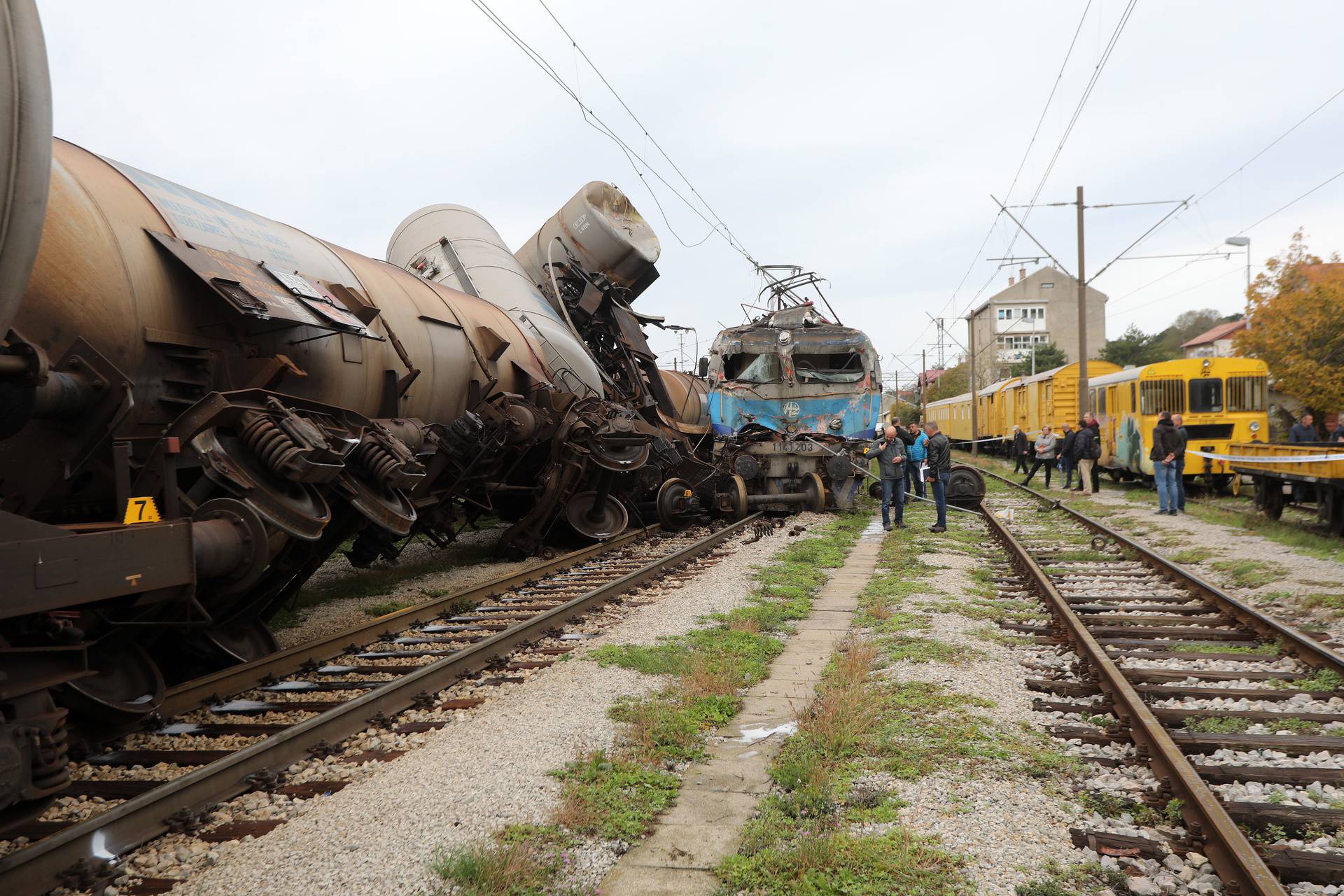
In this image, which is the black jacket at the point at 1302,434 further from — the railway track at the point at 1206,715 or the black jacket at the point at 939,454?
the railway track at the point at 1206,715

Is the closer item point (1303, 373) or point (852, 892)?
point (852, 892)

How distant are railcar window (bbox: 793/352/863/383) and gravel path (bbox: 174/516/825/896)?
11.6 m

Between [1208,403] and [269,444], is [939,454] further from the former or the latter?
[269,444]

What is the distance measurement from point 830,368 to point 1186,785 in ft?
45.1

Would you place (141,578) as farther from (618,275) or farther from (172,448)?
(618,275)

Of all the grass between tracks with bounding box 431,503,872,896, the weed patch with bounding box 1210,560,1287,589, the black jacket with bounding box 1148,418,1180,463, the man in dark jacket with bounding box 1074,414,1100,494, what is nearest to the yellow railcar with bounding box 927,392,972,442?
the man in dark jacket with bounding box 1074,414,1100,494

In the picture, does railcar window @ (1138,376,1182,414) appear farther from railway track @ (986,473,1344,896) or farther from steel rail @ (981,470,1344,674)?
railway track @ (986,473,1344,896)

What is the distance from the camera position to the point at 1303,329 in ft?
75.8

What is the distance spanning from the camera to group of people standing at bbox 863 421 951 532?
536 inches

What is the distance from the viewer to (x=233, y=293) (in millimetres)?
5453

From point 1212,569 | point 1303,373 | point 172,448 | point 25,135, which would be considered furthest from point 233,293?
point 1303,373

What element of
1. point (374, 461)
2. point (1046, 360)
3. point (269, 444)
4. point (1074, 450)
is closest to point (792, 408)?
point (1074, 450)

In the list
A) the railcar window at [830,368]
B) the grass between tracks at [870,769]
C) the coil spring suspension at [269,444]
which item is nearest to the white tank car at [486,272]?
the railcar window at [830,368]

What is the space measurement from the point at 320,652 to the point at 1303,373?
25.3 meters
